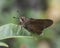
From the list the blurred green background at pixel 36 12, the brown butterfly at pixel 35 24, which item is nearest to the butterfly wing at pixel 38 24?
the brown butterfly at pixel 35 24

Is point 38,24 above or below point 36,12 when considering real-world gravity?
below

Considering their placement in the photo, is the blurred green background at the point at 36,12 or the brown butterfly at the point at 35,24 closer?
the brown butterfly at the point at 35,24

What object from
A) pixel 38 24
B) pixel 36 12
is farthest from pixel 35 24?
pixel 36 12

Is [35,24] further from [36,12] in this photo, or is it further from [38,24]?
[36,12]

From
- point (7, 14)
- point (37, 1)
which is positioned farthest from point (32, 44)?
point (37, 1)

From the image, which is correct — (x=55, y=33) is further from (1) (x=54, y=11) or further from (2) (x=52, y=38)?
(1) (x=54, y=11)

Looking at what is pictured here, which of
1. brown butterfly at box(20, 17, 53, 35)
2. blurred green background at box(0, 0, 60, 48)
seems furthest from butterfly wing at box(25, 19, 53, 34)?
blurred green background at box(0, 0, 60, 48)

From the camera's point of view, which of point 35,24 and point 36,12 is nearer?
point 35,24

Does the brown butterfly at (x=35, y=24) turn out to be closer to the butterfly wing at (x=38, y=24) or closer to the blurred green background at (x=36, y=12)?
the butterfly wing at (x=38, y=24)

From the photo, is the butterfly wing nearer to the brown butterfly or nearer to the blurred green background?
the brown butterfly
